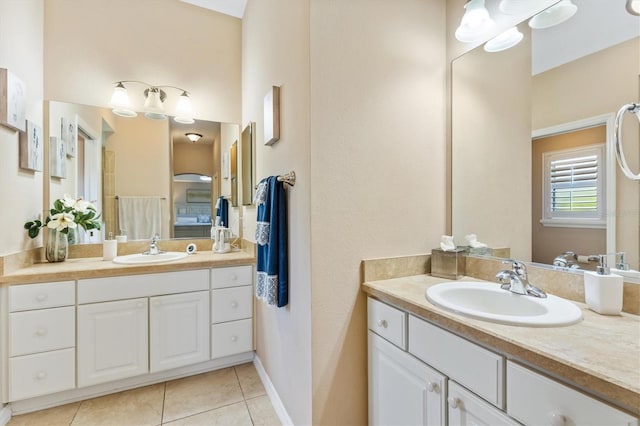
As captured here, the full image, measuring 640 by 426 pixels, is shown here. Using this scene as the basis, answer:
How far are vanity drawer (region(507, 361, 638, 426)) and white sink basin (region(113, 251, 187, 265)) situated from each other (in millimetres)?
2052

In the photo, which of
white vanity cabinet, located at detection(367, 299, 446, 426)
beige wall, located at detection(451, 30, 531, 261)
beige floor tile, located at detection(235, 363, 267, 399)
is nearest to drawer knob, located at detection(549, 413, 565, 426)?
white vanity cabinet, located at detection(367, 299, 446, 426)

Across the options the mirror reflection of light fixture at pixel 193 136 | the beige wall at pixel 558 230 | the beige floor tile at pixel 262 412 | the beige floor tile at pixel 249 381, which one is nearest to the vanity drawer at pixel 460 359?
the beige wall at pixel 558 230

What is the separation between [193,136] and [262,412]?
2.22 metres

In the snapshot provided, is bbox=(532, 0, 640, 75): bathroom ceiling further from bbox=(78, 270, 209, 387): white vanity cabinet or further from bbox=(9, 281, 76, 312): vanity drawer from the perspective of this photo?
bbox=(9, 281, 76, 312): vanity drawer

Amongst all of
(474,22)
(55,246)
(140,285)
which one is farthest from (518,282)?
(55,246)

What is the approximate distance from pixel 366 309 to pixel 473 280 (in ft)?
1.85

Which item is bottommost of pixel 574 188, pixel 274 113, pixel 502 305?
pixel 502 305

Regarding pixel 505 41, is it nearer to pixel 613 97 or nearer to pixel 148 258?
pixel 613 97

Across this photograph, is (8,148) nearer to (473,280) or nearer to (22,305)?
(22,305)

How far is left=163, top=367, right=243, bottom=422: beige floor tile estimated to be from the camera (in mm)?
1731

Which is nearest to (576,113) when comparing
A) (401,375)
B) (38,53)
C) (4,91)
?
(401,375)

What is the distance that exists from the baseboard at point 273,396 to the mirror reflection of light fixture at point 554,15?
2.28 m

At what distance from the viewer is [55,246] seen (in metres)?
1.95

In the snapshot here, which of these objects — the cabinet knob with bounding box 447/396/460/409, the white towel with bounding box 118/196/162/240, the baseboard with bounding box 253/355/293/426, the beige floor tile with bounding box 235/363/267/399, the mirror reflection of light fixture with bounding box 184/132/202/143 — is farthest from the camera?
the mirror reflection of light fixture with bounding box 184/132/202/143
